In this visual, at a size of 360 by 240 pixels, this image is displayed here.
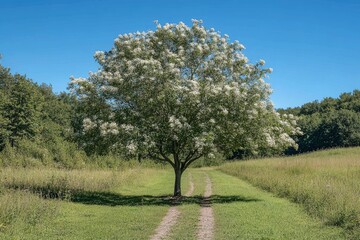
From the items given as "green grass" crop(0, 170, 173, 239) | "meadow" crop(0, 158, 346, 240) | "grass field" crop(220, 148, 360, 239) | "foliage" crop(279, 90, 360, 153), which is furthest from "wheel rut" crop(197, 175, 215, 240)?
"foliage" crop(279, 90, 360, 153)

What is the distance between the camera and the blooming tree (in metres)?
24.2

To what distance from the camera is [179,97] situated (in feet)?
80.7

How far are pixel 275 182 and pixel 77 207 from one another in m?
17.9

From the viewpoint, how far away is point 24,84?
88188 mm

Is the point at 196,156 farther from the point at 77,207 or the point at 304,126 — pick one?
the point at 304,126

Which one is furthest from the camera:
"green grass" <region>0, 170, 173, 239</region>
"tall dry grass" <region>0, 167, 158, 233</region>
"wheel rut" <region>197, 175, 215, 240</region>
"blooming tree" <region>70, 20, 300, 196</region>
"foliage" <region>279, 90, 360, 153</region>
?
"foliage" <region>279, 90, 360, 153</region>

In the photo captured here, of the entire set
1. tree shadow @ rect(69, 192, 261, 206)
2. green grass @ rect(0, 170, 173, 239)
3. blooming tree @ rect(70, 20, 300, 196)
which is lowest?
green grass @ rect(0, 170, 173, 239)

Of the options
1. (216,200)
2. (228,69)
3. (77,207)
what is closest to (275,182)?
(216,200)

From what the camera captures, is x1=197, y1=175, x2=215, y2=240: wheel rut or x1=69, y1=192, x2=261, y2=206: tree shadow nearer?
x1=197, y1=175, x2=215, y2=240: wheel rut

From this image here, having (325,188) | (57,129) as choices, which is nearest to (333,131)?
(57,129)

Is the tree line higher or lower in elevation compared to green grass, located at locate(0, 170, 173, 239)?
higher

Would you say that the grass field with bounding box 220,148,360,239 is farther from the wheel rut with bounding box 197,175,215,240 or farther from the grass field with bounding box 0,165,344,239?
the wheel rut with bounding box 197,175,215,240

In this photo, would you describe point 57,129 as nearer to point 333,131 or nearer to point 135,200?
point 333,131

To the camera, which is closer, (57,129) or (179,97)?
(179,97)
